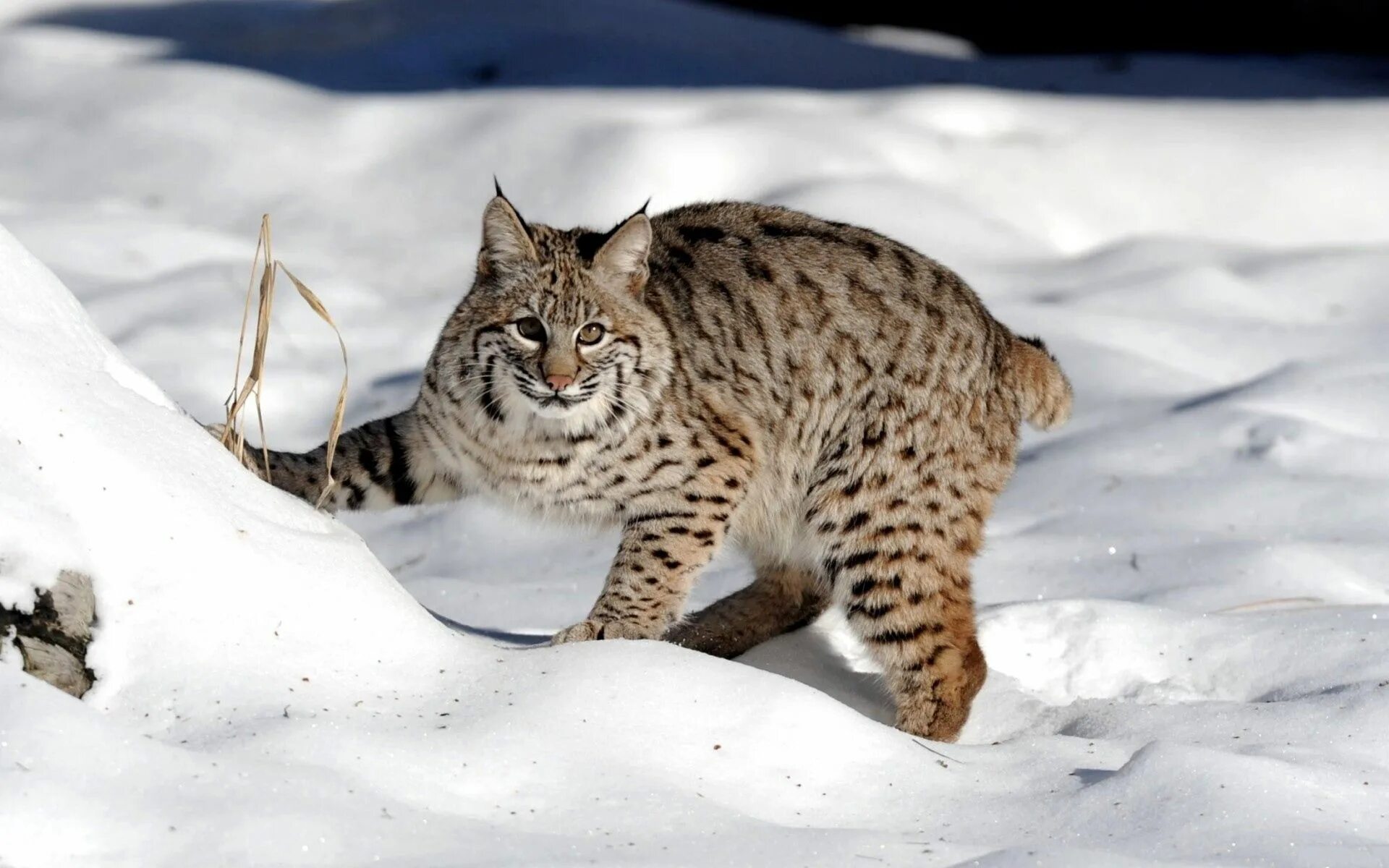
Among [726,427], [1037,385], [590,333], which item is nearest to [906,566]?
[726,427]

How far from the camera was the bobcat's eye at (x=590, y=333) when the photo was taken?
399 centimetres

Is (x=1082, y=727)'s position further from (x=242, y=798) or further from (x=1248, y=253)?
(x=1248, y=253)

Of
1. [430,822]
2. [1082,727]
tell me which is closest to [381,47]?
[1082,727]

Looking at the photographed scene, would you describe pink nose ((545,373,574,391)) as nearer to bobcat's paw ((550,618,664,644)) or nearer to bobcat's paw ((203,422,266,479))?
bobcat's paw ((550,618,664,644))

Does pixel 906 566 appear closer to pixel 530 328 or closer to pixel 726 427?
pixel 726 427

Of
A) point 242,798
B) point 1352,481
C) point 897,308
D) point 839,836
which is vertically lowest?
point 1352,481

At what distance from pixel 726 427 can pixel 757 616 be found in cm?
66

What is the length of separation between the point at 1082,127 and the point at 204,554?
6343 mm

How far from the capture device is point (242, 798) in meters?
2.38

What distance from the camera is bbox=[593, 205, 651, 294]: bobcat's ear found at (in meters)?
3.96

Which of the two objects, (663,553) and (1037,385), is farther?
(1037,385)

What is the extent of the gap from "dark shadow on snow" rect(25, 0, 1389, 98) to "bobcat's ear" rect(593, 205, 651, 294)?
4461mm

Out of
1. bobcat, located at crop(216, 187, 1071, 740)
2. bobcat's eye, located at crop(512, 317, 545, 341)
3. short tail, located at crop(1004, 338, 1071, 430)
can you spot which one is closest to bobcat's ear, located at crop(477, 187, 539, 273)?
bobcat, located at crop(216, 187, 1071, 740)

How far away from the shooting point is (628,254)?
4.03 m
